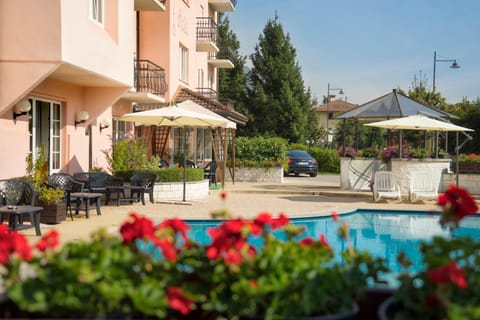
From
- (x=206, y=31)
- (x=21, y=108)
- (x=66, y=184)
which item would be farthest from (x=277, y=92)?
(x=21, y=108)

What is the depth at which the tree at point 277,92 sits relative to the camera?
138ft

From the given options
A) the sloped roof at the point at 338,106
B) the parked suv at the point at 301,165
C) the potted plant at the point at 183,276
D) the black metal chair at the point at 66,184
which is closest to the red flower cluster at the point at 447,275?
the potted plant at the point at 183,276

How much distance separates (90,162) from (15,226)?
22.5 feet

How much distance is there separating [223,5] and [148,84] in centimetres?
1563

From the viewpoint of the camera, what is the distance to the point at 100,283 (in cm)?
322

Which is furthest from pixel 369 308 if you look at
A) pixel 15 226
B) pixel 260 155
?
pixel 260 155

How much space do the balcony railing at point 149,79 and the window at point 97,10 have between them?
15.5 ft

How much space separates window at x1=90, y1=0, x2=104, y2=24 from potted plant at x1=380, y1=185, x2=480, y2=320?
11.9m

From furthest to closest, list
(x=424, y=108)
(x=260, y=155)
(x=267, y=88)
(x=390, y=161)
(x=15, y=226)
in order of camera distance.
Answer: (x=267, y=88) → (x=260, y=155) → (x=424, y=108) → (x=390, y=161) → (x=15, y=226)

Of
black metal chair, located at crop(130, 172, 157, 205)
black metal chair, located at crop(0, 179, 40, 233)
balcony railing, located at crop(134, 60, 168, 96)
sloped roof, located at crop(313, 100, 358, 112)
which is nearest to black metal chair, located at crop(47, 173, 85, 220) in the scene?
black metal chair, located at crop(0, 179, 40, 233)

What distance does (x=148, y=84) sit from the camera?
19516 millimetres

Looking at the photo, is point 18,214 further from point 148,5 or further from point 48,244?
point 148,5

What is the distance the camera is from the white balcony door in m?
13.0

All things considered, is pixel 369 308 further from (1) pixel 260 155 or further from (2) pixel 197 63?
(2) pixel 197 63
